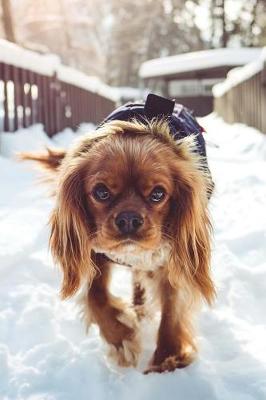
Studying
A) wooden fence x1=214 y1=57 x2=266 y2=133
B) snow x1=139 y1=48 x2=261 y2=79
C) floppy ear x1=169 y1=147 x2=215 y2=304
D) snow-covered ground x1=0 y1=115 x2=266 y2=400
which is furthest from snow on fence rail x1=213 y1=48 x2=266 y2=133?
snow x1=139 y1=48 x2=261 y2=79

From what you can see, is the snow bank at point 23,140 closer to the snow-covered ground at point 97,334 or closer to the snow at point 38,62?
the snow at point 38,62

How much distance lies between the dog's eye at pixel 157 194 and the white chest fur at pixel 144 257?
172 millimetres

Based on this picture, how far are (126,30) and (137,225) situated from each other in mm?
31183

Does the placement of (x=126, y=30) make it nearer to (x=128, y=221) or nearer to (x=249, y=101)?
(x=249, y=101)

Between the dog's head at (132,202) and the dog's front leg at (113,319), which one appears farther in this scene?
the dog's front leg at (113,319)

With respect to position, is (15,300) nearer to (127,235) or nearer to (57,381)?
(57,381)

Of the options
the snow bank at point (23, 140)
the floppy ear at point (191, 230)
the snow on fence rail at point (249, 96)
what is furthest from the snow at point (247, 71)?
the floppy ear at point (191, 230)

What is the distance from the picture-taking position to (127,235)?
1794mm

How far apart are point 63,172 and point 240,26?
28.9 meters

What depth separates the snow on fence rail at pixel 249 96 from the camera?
7.66 m

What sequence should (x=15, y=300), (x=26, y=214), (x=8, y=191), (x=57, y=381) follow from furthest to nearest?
(x=8, y=191), (x=26, y=214), (x=15, y=300), (x=57, y=381)

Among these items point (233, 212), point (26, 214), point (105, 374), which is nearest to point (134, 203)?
point (105, 374)

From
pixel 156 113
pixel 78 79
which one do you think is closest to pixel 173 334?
pixel 156 113

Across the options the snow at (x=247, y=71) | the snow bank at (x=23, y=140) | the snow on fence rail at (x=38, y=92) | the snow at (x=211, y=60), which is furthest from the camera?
the snow at (x=211, y=60)
